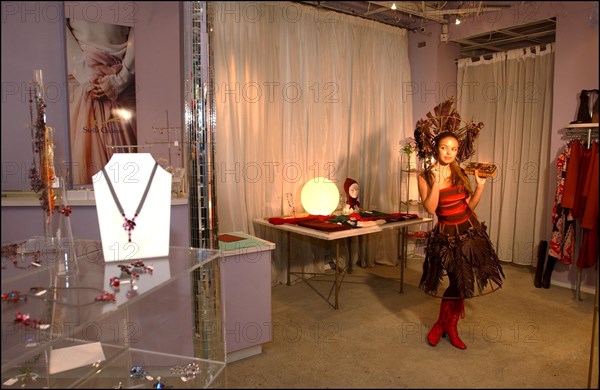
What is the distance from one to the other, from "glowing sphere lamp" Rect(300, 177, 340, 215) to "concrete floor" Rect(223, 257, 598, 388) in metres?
0.70

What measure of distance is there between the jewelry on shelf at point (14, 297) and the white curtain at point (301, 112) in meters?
2.09

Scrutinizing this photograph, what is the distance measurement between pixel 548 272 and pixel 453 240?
5.58ft

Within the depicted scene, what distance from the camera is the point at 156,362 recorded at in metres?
2.14

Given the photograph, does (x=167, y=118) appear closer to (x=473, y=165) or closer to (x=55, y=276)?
(x=55, y=276)

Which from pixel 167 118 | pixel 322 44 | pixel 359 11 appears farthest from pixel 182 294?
pixel 359 11

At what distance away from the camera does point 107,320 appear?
229cm

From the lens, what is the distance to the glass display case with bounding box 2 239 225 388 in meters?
1.56

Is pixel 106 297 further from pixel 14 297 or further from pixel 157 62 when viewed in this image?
pixel 157 62

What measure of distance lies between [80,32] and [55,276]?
69.7 inches

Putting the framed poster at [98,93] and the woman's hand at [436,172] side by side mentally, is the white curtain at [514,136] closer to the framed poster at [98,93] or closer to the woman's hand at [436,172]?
the woman's hand at [436,172]

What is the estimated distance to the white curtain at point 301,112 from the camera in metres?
3.67

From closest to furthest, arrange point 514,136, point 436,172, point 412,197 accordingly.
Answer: point 436,172 < point 514,136 < point 412,197

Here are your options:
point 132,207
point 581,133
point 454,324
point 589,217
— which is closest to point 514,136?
point 581,133

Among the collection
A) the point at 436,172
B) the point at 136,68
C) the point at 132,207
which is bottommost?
the point at 132,207
